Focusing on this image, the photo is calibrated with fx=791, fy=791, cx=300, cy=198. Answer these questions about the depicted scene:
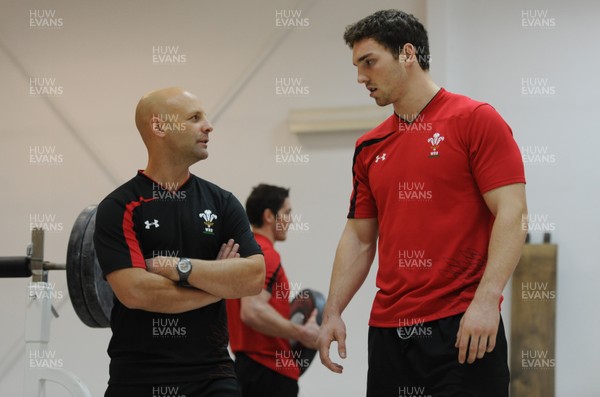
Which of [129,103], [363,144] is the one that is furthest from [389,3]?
[363,144]

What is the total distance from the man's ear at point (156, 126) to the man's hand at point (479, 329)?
3.99ft

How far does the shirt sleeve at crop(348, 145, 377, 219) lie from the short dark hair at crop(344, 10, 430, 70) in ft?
1.22

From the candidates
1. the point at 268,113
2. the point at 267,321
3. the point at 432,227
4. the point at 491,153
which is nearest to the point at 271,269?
the point at 267,321

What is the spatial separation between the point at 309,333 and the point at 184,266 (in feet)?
5.82

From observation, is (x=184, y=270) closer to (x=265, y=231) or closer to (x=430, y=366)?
(x=430, y=366)

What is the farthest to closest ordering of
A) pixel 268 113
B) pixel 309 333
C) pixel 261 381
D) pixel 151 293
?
pixel 268 113 → pixel 309 333 → pixel 261 381 → pixel 151 293

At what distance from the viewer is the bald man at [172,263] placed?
8.29ft

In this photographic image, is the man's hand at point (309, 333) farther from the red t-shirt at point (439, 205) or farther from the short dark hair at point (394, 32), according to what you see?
the short dark hair at point (394, 32)

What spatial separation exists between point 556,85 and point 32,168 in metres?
4.63

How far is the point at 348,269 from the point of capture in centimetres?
280

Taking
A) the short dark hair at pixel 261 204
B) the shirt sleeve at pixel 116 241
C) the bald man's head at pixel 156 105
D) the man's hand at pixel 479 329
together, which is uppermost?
the bald man's head at pixel 156 105

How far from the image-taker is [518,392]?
6.05 meters

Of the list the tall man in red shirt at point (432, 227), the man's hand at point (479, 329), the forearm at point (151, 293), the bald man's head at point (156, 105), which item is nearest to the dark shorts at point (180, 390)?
the forearm at point (151, 293)

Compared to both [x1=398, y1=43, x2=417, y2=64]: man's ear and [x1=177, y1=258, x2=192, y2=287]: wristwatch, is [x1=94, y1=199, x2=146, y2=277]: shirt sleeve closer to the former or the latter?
[x1=177, y1=258, x2=192, y2=287]: wristwatch
